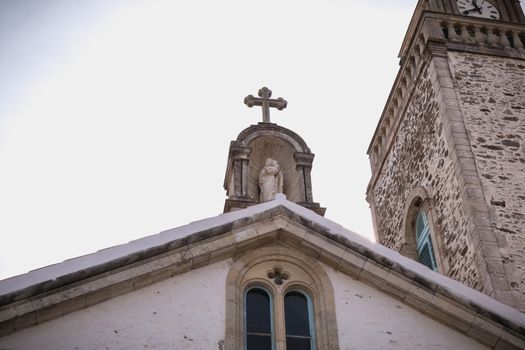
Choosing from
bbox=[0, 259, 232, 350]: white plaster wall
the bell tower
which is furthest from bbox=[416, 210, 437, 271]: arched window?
bbox=[0, 259, 232, 350]: white plaster wall

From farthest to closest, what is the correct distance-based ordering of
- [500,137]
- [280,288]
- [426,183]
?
1. [426,183]
2. [500,137]
3. [280,288]

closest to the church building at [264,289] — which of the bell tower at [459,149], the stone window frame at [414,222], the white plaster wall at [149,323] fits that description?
the white plaster wall at [149,323]

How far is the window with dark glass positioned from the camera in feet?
32.7

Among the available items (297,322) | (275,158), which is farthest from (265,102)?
(297,322)

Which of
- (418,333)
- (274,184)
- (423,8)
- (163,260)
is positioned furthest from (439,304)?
(423,8)

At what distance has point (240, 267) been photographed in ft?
34.2

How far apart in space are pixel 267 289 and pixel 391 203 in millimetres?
11092

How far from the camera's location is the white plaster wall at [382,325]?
32.7 feet

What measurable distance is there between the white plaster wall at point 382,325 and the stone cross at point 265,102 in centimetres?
563

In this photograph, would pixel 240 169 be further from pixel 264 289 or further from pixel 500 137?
pixel 500 137

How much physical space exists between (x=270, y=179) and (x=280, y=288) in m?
3.97

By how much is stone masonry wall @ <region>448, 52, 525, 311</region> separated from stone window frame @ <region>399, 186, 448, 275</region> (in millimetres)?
1784

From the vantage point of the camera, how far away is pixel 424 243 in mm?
18312

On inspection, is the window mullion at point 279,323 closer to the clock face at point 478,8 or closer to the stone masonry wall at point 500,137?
the stone masonry wall at point 500,137
